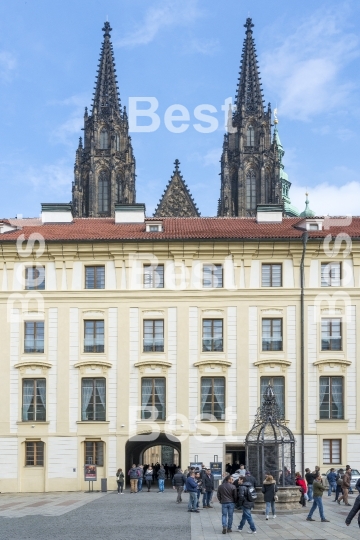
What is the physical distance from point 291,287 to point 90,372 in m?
11.8

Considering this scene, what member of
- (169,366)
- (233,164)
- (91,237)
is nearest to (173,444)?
(169,366)

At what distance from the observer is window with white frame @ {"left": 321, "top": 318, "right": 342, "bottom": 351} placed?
1889 inches

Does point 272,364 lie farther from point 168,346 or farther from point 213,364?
point 168,346

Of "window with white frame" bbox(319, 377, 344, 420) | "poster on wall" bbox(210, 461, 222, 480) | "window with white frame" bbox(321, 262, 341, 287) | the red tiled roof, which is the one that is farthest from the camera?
"window with white frame" bbox(321, 262, 341, 287)

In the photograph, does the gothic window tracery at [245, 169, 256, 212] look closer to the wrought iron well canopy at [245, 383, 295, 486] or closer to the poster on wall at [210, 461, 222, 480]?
the poster on wall at [210, 461, 222, 480]

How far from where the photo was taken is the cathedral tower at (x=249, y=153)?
112m

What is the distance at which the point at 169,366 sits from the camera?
47.7m

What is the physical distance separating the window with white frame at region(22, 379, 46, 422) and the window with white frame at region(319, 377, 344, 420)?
1480 cm

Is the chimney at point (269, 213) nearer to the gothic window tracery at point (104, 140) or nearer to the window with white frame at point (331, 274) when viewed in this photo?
the window with white frame at point (331, 274)

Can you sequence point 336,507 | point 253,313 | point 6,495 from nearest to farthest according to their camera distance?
point 336,507, point 6,495, point 253,313

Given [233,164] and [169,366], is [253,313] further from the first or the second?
[233,164]

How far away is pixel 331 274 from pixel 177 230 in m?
9.00

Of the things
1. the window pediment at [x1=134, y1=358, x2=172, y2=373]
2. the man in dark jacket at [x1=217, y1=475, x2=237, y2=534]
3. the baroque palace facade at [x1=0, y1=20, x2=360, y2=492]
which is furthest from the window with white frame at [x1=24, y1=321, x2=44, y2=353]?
the man in dark jacket at [x1=217, y1=475, x2=237, y2=534]

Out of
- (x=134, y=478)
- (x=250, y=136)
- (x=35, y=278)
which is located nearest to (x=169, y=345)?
(x=134, y=478)
